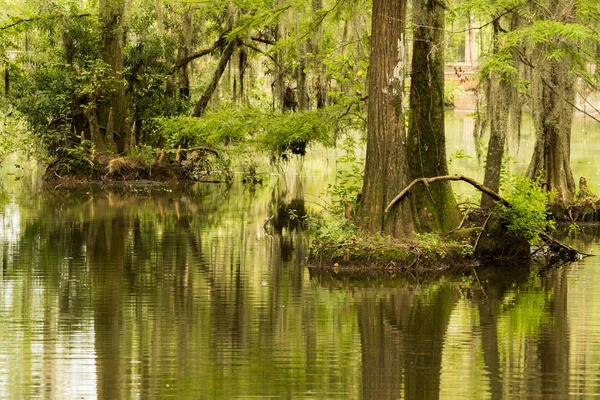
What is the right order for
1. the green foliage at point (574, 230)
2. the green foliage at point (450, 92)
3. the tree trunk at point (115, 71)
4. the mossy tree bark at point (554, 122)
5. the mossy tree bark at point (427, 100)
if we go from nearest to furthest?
the mossy tree bark at point (427, 100) < the mossy tree bark at point (554, 122) < the green foliage at point (574, 230) < the tree trunk at point (115, 71) < the green foliage at point (450, 92)

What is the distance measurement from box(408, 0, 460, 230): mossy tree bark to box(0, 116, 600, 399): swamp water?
181 cm

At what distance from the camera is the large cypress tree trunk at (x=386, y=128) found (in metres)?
14.6

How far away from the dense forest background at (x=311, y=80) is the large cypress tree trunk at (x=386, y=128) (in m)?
0.02

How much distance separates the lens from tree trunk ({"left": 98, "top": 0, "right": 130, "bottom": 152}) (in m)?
28.3

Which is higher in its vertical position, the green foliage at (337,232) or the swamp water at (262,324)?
the green foliage at (337,232)

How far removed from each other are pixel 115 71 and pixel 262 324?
19067 mm

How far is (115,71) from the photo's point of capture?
28.8 meters

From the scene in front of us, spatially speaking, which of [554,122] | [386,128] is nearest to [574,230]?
[554,122]

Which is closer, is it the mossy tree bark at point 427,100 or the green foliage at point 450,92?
the mossy tree bark at point 427,100

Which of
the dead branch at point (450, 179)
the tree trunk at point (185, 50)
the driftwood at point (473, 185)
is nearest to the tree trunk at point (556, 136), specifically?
the driftwood at point (473, 185)

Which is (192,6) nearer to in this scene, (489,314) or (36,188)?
(36,188)

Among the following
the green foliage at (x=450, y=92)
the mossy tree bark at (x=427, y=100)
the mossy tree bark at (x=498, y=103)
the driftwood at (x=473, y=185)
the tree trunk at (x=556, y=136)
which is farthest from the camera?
the green foliage at (x=450, y=92)

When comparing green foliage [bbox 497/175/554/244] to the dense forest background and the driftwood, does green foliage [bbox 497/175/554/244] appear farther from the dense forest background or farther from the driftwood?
the dense forest background

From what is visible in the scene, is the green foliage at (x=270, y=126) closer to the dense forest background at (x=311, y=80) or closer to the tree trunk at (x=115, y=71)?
the dense forest background at (x=311, y=80)
